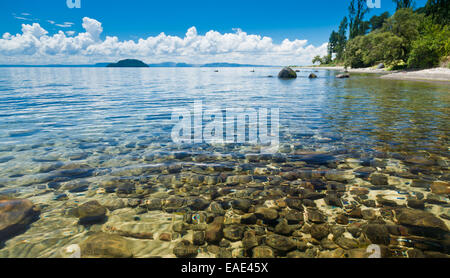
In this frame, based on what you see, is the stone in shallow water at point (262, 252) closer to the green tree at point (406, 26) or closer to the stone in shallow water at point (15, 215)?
the stone in shallow water at point (15, 215)

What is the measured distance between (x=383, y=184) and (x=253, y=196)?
323 centimetres

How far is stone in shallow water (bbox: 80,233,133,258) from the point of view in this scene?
3.40 meters

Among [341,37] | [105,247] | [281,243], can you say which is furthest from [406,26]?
[341,37]

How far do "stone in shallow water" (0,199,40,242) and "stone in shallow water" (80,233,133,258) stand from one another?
4.60 feet

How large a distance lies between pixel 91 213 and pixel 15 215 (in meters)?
1.31

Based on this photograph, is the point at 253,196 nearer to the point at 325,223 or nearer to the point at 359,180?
the point at 325,223

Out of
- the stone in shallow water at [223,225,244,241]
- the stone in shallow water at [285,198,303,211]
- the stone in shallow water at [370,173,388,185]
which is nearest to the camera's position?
the stone in shallow water at [223,225,244,241]

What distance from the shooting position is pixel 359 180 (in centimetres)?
568

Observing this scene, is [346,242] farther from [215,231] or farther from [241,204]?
[215,231]

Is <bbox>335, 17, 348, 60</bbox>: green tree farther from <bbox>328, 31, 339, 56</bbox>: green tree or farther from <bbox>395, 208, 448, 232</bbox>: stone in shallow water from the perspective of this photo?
<bbox>395, 208, 448, 232</bbox>: stone in shallow water

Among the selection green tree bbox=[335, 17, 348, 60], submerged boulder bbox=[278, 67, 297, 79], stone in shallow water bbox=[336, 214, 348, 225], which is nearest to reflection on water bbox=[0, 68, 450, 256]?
stone in shallow water bbox=[336, 214, 348, 225]

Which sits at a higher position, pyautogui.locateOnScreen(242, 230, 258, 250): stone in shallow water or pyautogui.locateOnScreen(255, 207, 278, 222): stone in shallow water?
pyautogui.locateOnScreen(255, 207, 278, 222): stone in shallow water

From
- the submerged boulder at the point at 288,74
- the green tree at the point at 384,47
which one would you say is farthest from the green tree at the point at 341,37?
the submerged boulder at the point at 288,74
